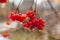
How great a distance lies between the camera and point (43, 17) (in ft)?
4.50

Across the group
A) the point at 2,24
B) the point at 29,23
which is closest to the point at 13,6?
the point at 2,24

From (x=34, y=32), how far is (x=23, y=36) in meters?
0.15

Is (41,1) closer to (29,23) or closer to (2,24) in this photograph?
(2,24)

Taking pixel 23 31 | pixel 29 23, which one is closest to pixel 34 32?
pixel 23 31

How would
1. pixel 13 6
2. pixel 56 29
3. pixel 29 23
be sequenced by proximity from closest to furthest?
pixel 29 23 < pixel 13 6 < pixel 56 29

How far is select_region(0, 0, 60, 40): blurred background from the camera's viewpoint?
4.39 feet

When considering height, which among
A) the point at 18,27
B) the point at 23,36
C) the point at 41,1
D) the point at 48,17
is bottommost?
the point at 23,36

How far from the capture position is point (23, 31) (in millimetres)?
1559

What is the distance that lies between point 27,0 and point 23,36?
48 centimetres

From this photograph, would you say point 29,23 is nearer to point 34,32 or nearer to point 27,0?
point 27,0

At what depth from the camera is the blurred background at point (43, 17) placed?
134cm

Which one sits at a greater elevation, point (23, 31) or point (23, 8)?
point (23, 8)

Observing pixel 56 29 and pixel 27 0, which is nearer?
pixel 27 0

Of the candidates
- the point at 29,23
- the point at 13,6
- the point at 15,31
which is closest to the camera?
the point at 29,23
